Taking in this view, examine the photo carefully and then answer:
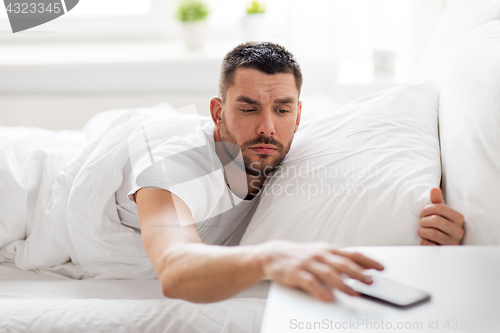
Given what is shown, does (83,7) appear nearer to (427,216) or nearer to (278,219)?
(278,219)

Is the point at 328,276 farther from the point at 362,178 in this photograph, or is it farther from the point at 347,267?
the point at 362,178

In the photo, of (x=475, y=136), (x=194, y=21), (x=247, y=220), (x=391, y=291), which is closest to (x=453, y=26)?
(x=475, y=136)

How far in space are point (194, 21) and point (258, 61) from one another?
A: 1.10 meters

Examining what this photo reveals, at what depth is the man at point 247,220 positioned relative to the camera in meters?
0.50

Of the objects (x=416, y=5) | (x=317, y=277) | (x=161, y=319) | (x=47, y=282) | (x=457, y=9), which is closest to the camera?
(x=317, y=277)

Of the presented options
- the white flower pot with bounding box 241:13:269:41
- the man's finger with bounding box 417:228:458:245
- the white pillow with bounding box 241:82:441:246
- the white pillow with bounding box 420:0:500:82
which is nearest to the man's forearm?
the white pillow with bounding box 241:82:441:246

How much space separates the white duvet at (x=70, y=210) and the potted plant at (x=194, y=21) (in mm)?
952

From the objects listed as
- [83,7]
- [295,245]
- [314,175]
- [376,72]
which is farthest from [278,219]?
[83,7]

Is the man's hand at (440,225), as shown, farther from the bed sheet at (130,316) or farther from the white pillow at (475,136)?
the bed sheet at (130,316)

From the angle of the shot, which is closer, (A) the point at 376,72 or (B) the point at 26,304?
(B) the point at 26,304

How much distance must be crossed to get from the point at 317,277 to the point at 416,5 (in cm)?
170

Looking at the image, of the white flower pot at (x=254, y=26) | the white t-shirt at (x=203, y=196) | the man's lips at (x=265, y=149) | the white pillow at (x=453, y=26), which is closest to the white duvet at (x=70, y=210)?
the white t-shirt at (x=203, y=196)

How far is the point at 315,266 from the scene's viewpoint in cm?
49

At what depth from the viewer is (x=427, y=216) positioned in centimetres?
83
